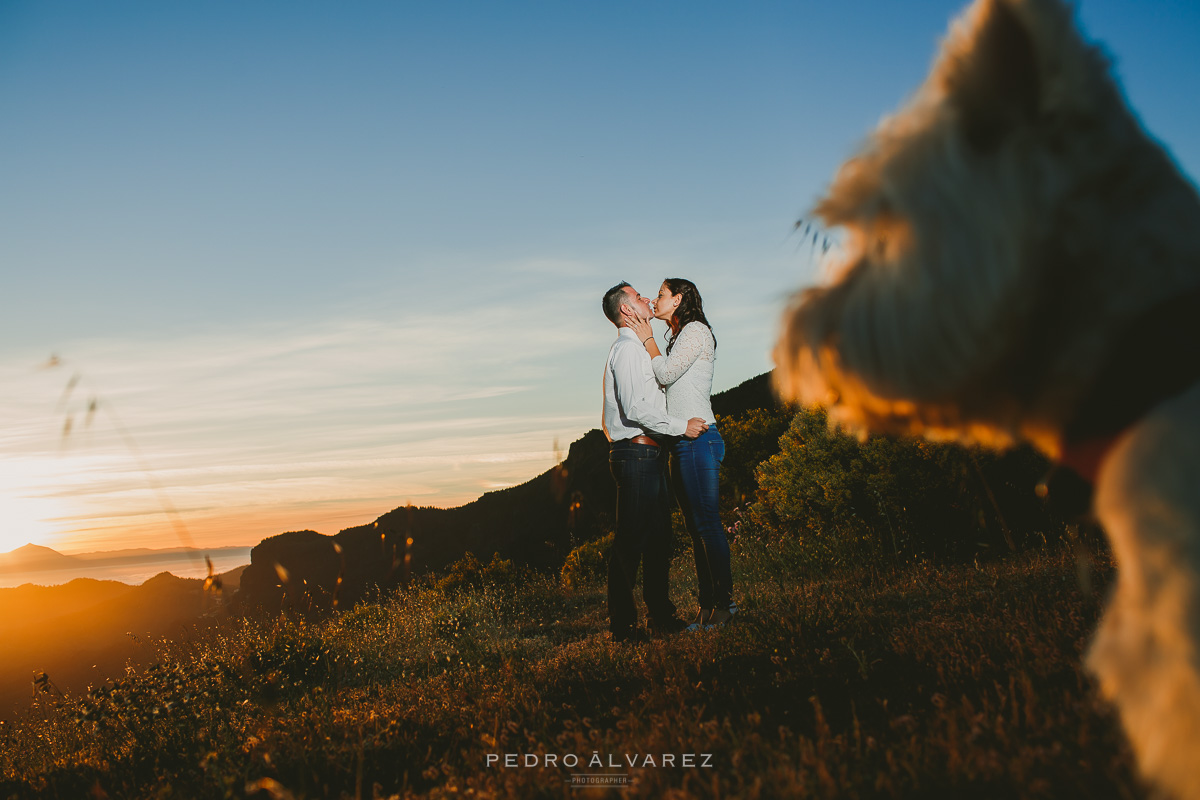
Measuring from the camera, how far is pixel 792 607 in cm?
447

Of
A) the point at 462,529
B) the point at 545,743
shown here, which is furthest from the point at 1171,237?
the point at 462,529

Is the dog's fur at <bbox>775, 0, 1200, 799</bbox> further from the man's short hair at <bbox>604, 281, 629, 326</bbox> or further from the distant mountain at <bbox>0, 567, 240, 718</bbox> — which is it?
the distant mountain at <bbox>0, 567, 240, 718</bbox>

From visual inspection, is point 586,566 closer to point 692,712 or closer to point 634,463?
point 634,463

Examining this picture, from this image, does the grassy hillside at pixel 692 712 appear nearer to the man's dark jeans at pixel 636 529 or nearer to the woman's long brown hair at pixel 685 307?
the man's dark jeans at pixel 636 529

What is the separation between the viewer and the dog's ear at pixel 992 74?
1101mm

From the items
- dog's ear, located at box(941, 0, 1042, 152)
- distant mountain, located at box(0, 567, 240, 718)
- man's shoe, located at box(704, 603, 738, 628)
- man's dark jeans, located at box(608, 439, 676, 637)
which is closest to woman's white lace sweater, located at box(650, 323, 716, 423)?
man's dark jeans, located at box(608, 439, 676, 637)

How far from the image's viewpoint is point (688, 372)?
4664 millimetres

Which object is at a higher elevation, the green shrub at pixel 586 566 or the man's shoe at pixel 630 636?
the man's shoe at pixel 630 636

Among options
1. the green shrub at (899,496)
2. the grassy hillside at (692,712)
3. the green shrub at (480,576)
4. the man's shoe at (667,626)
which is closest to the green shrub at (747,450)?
the green shrub at (899,496)

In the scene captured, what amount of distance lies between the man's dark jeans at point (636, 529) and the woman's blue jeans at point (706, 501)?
0.16 meters

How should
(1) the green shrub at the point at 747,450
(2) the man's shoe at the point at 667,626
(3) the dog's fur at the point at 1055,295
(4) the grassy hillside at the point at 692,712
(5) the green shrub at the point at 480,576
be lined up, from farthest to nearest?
(1) the green shrub at the point at 747,450
(5) the green shrub at the point at 480,576
(2) the man's shoe at the point at 667,626
(4) the grassy hillside at the point at 692,712
(3) the dog's fur at the point at 1055,295

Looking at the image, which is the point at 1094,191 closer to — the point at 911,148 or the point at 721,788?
the point at 911,148

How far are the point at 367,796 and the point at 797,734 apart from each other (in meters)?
1.77

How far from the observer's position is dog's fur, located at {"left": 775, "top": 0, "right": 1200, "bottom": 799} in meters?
1.01
